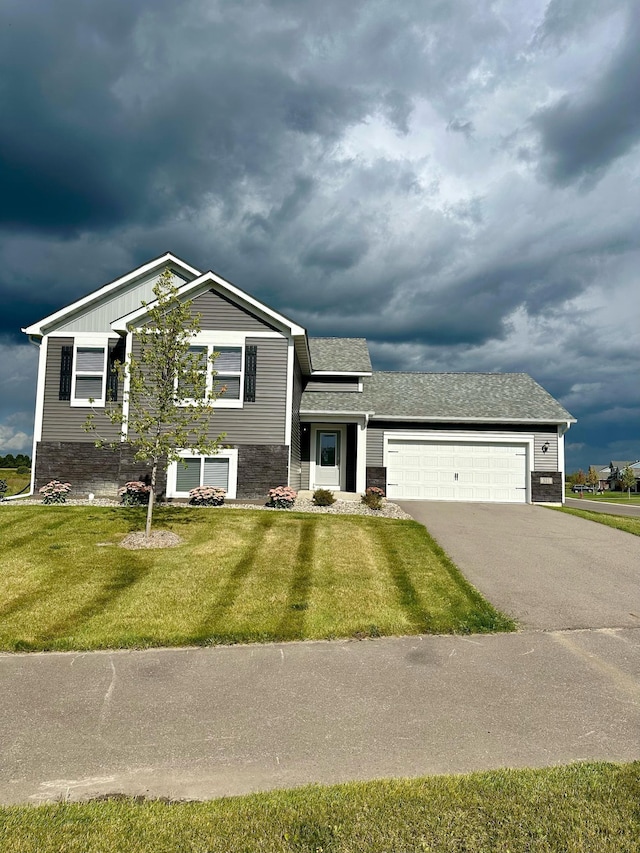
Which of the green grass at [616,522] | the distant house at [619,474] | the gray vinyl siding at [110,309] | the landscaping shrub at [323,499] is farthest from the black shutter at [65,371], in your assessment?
the distant house at [619,474]

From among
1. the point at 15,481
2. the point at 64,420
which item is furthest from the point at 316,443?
the point at 15,481

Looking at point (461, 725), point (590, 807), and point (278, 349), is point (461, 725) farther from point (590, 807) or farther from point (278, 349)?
point (278, 349)

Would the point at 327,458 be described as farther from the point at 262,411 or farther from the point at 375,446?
the point at 262,411

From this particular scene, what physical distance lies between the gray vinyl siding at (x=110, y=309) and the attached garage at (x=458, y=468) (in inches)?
411

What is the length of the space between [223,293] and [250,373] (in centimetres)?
272

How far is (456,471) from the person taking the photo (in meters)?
21.1

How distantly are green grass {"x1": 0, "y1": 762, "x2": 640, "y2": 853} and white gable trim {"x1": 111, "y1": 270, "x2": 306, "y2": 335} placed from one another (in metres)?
14.8

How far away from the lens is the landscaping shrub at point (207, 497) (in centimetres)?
1557

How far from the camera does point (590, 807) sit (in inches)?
126

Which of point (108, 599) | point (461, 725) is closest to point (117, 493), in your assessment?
point (108, 599)

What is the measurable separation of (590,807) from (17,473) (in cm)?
3137

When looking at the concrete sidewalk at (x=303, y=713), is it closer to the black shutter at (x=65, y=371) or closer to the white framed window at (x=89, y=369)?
the white framed window at (x=89, y=369)

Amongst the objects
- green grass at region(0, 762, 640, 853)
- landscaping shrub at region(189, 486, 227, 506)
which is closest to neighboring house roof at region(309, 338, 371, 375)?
landscaping shrub at region(189, 486, 227, 506)

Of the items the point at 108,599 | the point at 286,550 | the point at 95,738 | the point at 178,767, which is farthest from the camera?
the point at 286,550
